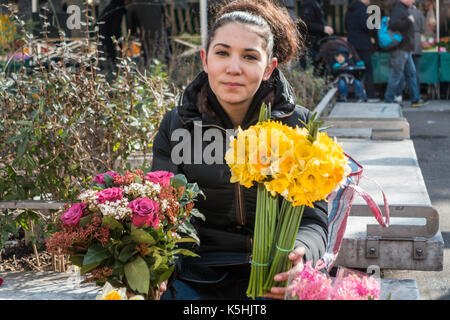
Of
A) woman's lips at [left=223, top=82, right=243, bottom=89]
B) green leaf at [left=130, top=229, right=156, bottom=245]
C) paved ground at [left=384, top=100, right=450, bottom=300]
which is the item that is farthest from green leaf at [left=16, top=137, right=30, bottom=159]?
paved ground at [left=384, top=100, right=450, bottom=300]

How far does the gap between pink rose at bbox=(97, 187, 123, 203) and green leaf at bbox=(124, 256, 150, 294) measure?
0.20m

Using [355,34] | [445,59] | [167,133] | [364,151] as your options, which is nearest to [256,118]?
[167,133]

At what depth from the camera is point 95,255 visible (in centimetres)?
182

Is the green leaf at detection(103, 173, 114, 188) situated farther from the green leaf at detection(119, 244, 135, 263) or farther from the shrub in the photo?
the shrub

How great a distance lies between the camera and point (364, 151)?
5.90 metres

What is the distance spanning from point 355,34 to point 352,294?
35.5 feet

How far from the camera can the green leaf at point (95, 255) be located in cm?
182

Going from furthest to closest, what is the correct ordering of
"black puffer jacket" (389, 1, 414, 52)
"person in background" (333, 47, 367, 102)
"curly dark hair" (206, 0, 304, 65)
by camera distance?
"person in background" (333, 47, 367, 102) → "black puffer jacket" (389, 1, 414, 52) → "curly dark hair" (206, 0, 304, 65)

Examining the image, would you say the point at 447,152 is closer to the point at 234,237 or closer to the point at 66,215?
the point at 234,237

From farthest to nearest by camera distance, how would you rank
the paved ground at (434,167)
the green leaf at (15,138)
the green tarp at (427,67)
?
the green tarp at (427,67)
the paved ground at (434,167)
the green leaf at (15,138)

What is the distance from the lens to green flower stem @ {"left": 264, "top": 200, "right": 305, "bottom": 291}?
6.15 feet

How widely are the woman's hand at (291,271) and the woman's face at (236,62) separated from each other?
A: 0.74 metres

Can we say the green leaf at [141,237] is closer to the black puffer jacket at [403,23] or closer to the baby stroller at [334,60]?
the baby stroller at [334,60]

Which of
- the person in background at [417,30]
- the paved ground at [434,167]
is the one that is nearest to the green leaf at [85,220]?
the paved ground at [434,167]
